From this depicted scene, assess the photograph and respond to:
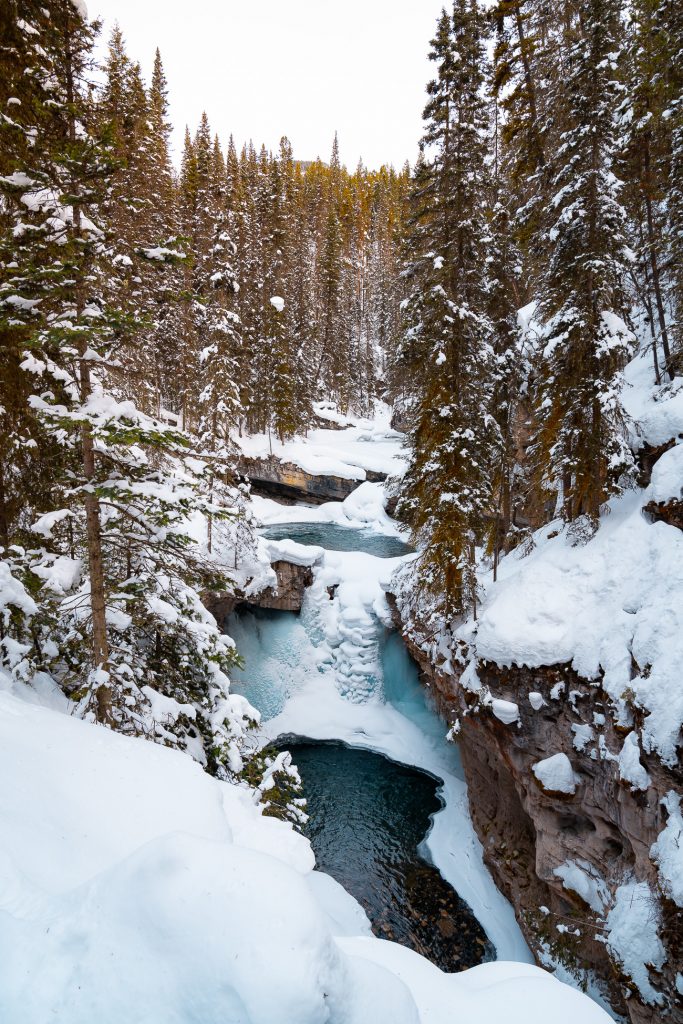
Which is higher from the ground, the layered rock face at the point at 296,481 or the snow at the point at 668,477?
the snow at the point at 668,477

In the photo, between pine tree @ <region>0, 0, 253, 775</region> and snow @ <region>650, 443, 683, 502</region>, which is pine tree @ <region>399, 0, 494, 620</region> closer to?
snow @ <region>650, 443, 683, 502</region>

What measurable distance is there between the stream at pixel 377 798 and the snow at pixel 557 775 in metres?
4.28

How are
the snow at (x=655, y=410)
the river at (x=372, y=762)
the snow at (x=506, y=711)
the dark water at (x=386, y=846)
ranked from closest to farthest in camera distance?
the snow at (x=506, y=711)
the snow at (x=655, y=410)
the dark water at (x=386, y=846)
the river at (x=372, y=762)

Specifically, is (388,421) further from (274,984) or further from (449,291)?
(274,984)

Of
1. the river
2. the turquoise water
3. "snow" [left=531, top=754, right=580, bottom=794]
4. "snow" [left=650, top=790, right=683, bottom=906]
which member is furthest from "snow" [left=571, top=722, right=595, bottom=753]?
the turquoise water

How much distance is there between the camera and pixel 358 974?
10.5ft

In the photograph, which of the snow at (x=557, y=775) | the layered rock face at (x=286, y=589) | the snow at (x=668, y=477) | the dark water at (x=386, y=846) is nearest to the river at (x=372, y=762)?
the dark water at (x=386, y=846)

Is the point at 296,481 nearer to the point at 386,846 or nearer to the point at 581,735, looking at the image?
the point at 386,846

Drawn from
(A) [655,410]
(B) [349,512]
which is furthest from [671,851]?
(B) [349,512]

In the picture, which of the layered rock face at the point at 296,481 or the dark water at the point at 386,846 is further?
the layered rock face at the point at 296,481

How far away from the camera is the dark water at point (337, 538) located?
26.1 meters

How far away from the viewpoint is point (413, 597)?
52.1ft

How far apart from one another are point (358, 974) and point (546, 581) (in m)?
8.63

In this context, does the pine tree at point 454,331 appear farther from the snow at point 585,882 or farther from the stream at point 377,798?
the stream at point 377,798
